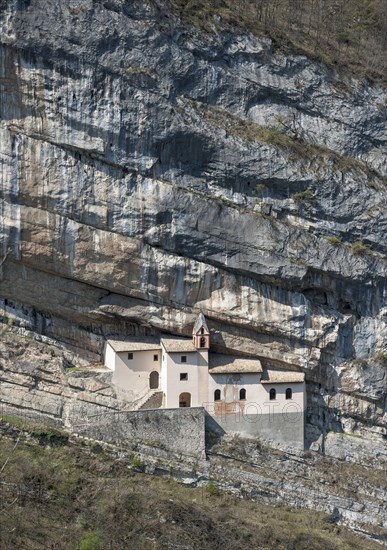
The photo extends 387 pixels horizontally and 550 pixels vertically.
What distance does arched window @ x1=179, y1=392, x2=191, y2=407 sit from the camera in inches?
1747

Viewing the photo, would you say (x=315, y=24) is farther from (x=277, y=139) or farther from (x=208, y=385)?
(x=208, y=385)

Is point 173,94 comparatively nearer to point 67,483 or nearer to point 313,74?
point 313,74

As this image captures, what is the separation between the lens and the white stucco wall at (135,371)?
44344 mm

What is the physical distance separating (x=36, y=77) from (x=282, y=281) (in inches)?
583

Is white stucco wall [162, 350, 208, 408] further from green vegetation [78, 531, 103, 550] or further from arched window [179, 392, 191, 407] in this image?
green vegetation [78, 531, 103, 550]

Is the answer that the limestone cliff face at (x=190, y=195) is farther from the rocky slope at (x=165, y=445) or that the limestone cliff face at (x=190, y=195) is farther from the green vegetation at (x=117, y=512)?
the green vegetation at (x=117, y=512)

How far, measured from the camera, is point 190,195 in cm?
4353

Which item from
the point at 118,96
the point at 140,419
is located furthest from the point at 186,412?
the point at 118,96

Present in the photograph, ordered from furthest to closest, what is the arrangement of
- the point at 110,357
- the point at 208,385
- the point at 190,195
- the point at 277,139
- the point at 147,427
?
the point at 277,139
the point at 110,357
the point at 208,385
the point at 190,195
the point at 147,427

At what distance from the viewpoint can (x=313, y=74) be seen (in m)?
48.3

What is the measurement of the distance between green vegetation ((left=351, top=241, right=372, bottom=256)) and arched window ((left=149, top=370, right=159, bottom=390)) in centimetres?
1137

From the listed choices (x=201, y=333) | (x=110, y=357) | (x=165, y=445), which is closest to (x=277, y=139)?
(x=201, y=333)

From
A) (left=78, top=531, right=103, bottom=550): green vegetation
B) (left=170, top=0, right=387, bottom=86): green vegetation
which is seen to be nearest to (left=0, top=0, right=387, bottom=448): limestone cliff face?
(left=170, top=0, right=387, bottom=86): green vegetation

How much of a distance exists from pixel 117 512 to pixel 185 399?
823 cm
